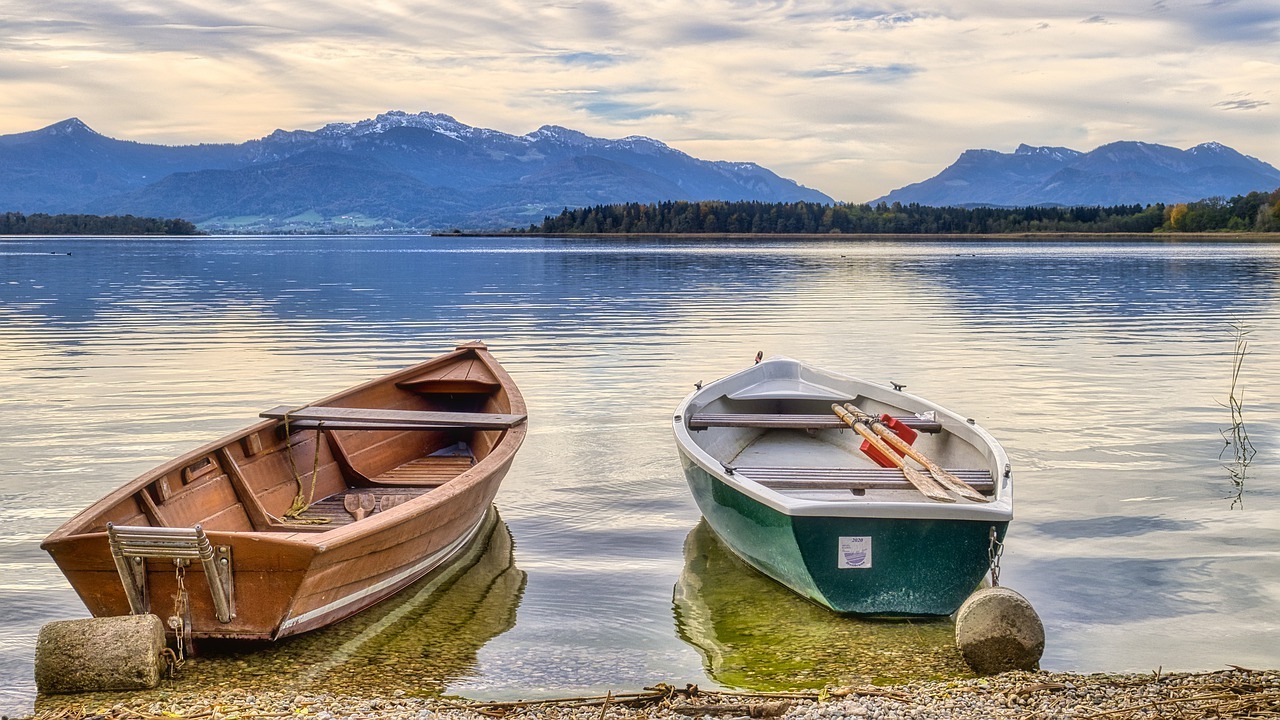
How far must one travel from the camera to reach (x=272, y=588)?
763cm

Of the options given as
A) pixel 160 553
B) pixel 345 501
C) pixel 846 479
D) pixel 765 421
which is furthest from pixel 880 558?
pixel 345 501

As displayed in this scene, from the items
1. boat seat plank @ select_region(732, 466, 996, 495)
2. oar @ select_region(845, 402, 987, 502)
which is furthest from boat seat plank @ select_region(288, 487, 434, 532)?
oar @ select_region(845, 402, 987, 502)

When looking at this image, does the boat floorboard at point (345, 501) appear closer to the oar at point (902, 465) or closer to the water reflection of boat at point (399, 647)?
the water reflection of boat at point (399, 647)

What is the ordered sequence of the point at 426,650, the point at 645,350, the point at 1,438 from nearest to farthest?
1. the point at 426,650
2. the point at 1,438
3. the point at 645,350

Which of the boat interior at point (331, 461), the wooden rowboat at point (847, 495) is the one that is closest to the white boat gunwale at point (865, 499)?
the wooden rowboat at point (847, 495)

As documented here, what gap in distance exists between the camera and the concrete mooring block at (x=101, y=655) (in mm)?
7340

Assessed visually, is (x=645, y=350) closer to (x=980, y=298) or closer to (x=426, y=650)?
(x=426, y=650)

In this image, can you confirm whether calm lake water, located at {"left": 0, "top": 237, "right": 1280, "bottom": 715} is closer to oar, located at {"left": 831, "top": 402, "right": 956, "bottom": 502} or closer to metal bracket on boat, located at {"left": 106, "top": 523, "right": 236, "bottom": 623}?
metal bracket on boat, located at {"left": 106, "top": 523, "right": 236, "bottom": 623}

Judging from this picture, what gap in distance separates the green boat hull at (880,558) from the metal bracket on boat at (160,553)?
3.93 m

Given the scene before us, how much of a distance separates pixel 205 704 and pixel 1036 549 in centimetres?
779

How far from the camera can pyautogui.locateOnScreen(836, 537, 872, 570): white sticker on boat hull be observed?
26.8 feet

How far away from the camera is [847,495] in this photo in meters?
10.3

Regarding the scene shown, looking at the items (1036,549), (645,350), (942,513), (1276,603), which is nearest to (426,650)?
(942,513)

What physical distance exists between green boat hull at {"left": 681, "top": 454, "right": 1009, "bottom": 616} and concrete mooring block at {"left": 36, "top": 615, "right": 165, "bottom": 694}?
4449 mm
